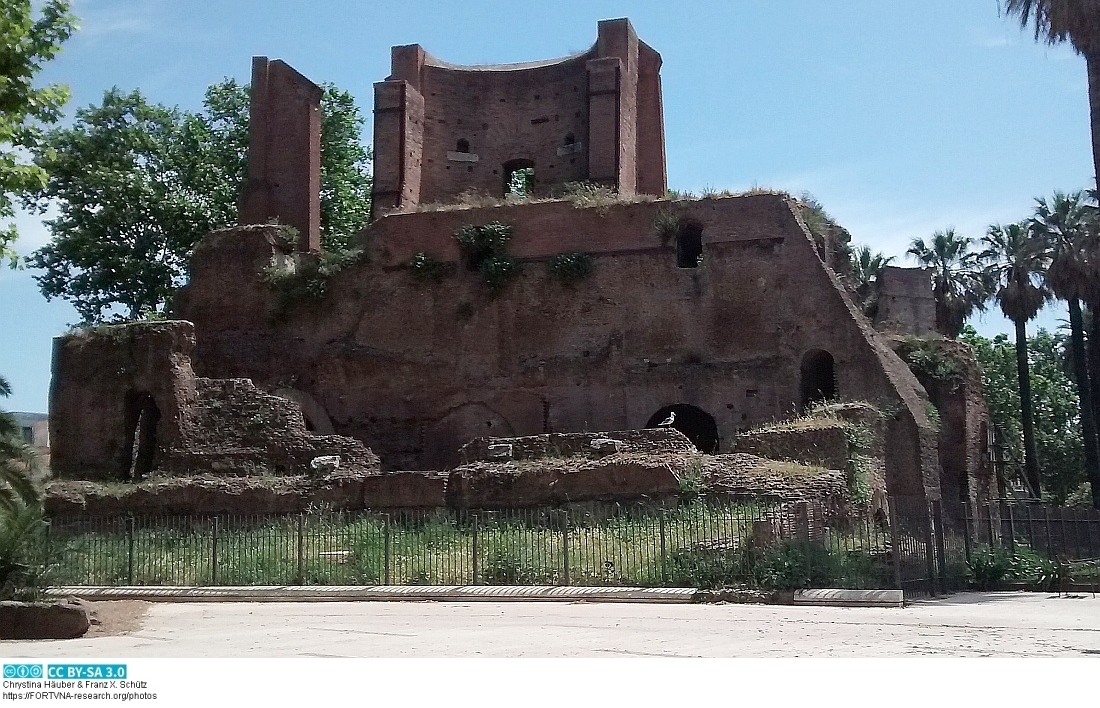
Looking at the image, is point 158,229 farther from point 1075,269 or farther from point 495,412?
point 1075,269

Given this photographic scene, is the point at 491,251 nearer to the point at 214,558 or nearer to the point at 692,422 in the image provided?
the point at 692,422

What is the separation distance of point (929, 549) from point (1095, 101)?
28.2ft

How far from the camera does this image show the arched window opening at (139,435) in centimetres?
2247

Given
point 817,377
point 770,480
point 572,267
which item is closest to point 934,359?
point 817,377

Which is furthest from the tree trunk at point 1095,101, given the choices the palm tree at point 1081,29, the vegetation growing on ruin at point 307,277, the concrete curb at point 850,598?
the vegetation growing on ruin at point 307,277

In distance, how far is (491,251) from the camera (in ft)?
81.7

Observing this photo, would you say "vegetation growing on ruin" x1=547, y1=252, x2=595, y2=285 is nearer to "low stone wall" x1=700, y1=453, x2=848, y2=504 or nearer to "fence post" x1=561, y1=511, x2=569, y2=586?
"low stone wall" x1=700, y1=453, x2=848, y2=504

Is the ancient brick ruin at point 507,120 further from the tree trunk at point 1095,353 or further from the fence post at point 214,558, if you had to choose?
the fence post at point 214,558

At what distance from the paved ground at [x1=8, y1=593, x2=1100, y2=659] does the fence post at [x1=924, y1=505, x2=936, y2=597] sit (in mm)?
620

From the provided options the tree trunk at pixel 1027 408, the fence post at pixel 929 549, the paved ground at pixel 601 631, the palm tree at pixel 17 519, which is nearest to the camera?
the paved ground at pixel 601 631

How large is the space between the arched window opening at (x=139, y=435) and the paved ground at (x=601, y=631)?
1038cm

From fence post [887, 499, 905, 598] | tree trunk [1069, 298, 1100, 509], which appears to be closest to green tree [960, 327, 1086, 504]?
tree trunk [1069, 298, 1100, 509]

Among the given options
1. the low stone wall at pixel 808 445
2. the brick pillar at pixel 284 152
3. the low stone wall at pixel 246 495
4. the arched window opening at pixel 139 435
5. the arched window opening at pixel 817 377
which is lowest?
the low stone wall at pixel 246 495

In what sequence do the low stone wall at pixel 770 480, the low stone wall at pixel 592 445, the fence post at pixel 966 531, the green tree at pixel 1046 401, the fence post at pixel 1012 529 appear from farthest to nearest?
the green tree at pixel 1046 401
the low stone wall at pixel 592 445
the low stone wall at pixel 770 480
the fence post at pixel 1012 529
the fence post at pixel 966 531
